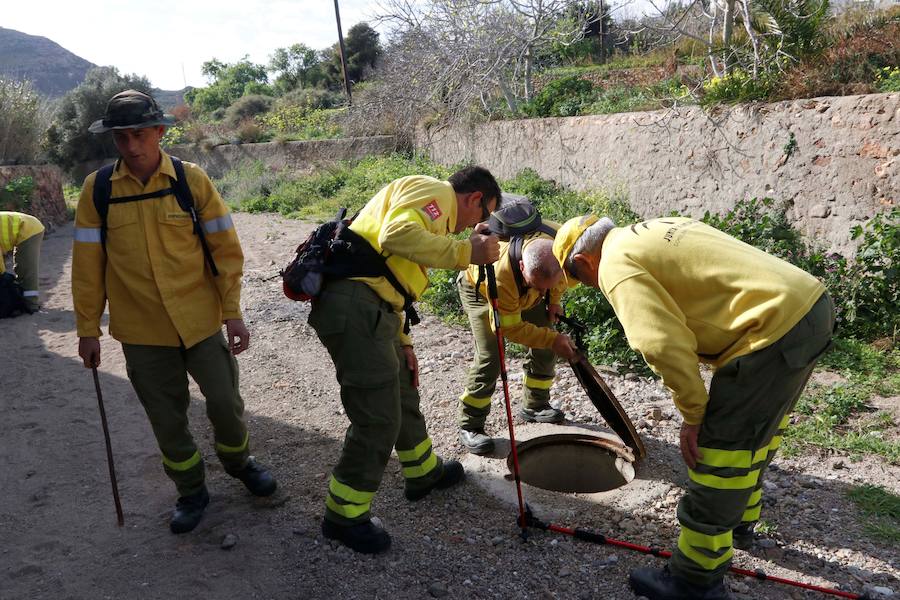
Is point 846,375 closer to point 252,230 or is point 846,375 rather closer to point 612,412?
point 612,412

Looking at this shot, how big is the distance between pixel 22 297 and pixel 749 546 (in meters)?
8.40

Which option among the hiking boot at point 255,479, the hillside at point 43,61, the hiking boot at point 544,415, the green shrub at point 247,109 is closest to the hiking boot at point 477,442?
the hiking boot at point 544,415

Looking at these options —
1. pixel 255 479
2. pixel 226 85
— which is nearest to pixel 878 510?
pixel 255 479

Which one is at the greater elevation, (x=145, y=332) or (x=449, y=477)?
(x=145, y=332)

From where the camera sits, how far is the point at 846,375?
471 centimetres

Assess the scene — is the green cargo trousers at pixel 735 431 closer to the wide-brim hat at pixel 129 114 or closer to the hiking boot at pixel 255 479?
the hiking boot at pixel 255 479

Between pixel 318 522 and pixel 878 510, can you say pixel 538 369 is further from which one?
pixel 878 510

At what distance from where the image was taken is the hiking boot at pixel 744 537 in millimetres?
3121

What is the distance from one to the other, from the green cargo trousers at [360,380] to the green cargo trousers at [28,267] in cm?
680

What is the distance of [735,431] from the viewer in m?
2.53

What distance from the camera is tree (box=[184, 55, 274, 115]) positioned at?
122 feet

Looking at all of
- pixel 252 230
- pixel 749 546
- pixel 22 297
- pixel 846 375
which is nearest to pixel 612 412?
pixel 749 546

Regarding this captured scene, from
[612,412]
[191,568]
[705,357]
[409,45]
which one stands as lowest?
[191,568]

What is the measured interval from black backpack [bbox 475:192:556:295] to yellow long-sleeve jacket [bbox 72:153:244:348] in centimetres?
158
